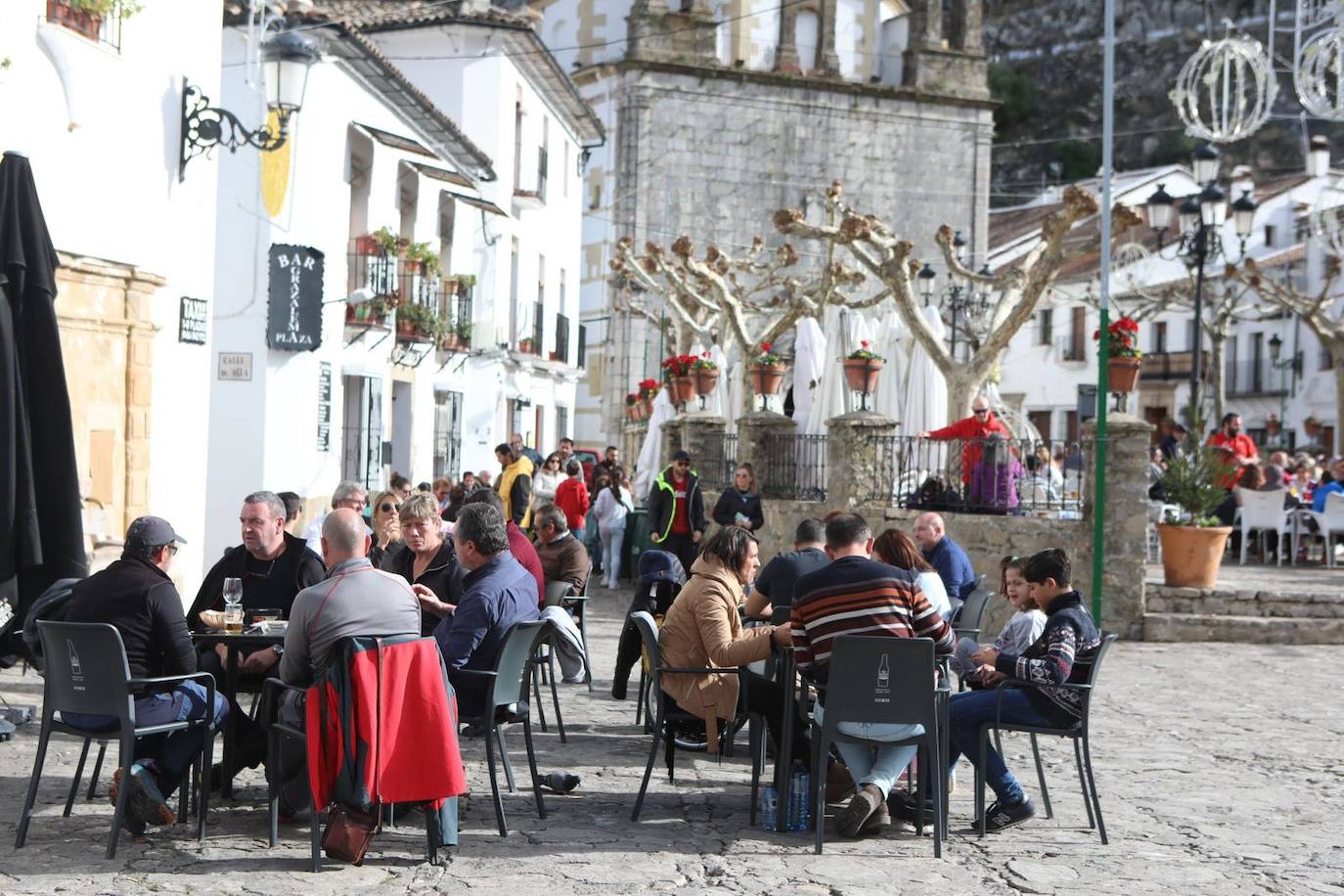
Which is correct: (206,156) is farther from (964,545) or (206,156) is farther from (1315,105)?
(1315,105)

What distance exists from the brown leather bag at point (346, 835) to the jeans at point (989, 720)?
95.8 inches

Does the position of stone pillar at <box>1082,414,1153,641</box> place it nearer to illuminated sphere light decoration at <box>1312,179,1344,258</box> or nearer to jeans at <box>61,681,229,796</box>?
illuminated sphere light decoration at <box>1312,179,1344,258</box>

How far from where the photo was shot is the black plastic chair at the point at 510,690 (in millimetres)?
6918

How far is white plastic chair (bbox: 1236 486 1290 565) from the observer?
762 inches

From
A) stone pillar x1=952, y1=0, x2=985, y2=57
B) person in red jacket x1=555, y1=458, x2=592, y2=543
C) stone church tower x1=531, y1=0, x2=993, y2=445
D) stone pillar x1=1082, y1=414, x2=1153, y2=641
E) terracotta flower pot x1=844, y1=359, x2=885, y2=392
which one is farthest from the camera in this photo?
stone pillar x1=952, y1=0, x2=985, y2=57

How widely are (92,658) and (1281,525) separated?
15945 millimetres

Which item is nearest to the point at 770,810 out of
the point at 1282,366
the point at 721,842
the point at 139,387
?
the point at 721,842

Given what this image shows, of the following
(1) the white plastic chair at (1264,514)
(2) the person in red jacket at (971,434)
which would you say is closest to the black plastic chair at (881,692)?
(2) the person in red jacket at (971,434)

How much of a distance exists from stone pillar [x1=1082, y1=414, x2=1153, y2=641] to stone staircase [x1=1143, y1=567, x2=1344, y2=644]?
0.21 m

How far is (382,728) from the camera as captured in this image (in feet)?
19.9

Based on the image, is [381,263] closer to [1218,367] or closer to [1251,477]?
[1251,477]

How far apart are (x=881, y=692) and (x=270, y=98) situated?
26.3 ft

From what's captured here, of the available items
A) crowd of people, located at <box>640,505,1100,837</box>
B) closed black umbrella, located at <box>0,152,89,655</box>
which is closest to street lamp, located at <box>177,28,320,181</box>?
closed black umbrella, located at <box>0,152,89,655</box>

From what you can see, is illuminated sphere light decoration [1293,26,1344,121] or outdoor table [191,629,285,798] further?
illuminated sphere light decoration [1293,26,1344,121]
